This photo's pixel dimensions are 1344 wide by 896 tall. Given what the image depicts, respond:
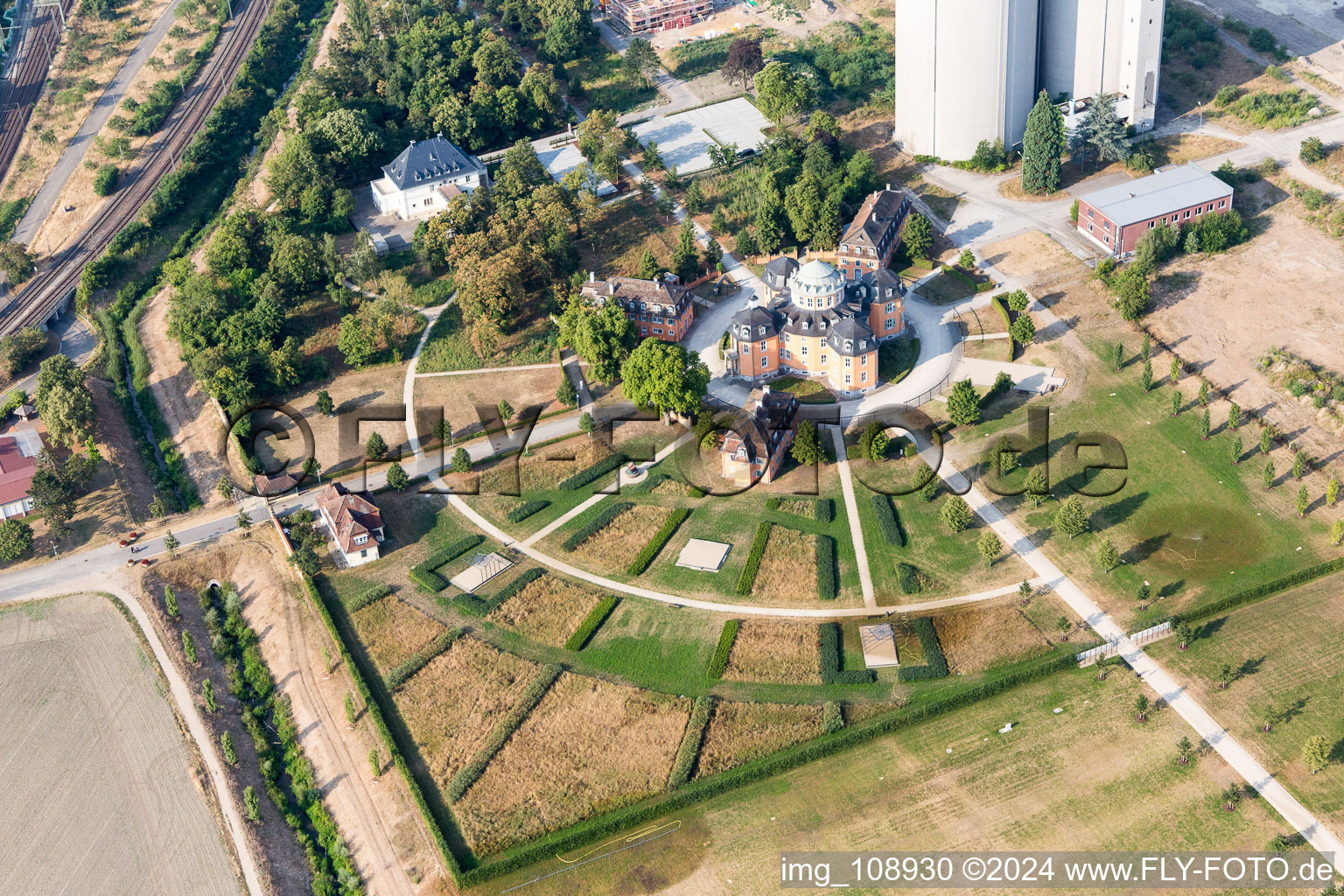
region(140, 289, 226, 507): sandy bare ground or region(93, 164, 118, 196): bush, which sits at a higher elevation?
region(93, 164, 118, 196): bush

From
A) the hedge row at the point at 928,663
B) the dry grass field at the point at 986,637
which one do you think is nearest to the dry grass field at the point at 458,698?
the hedge row at the point at 928,663

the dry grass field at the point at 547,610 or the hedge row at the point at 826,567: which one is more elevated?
the dry grass field at the point at 547,610

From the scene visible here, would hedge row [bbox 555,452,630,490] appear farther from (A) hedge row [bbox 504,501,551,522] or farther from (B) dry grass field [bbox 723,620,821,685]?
(B) dry grass field [bbox 723,620,821,685]

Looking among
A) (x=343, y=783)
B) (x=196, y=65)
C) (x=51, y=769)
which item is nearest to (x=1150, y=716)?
(x=343, y=783)

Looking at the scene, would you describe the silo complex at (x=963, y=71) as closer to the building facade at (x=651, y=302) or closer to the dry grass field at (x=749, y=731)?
the building facade at (x=651, y=302)

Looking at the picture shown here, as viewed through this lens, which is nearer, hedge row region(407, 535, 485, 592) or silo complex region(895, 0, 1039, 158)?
hedge row region(407, 535, 485, 592)

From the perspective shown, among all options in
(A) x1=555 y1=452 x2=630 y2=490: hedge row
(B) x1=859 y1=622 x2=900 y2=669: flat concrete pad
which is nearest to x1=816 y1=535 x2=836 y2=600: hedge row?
(B) x1=859 y1=622 x2=900 y2=669: flat concrete pad

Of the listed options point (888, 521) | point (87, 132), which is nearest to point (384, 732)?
point (888, 521)
